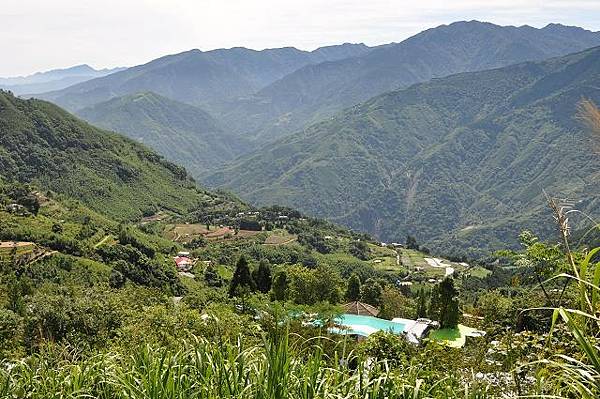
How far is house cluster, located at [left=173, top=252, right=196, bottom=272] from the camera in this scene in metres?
68.8

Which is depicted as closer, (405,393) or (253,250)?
(405,393)

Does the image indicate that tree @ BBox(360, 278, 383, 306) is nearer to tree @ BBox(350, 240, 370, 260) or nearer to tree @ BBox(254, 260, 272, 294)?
tree @ BBox(254, 260, 272, 294)

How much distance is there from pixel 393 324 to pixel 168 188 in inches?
3955

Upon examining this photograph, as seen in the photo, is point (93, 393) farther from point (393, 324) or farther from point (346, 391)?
point (393, 324)

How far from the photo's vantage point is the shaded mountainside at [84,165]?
107938 millimetres

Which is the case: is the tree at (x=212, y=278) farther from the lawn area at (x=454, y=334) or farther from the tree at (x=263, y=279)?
the lawn area at (x=454, y=334)

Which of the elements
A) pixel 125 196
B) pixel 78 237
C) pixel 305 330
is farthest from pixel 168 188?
pixel 305 330

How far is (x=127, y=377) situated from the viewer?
16.6 feet

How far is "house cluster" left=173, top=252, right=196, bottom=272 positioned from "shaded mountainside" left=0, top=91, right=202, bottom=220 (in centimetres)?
3121

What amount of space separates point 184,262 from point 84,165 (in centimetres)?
5954

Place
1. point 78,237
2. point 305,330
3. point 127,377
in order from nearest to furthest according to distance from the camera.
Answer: point 127,377, point 305,330, point 78,237

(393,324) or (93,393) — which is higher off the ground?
(93,393)

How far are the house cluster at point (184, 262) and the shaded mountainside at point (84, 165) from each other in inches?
1229

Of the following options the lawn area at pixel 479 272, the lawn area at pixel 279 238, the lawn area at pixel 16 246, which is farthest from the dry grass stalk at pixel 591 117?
the lawn area at pixel 479 272
